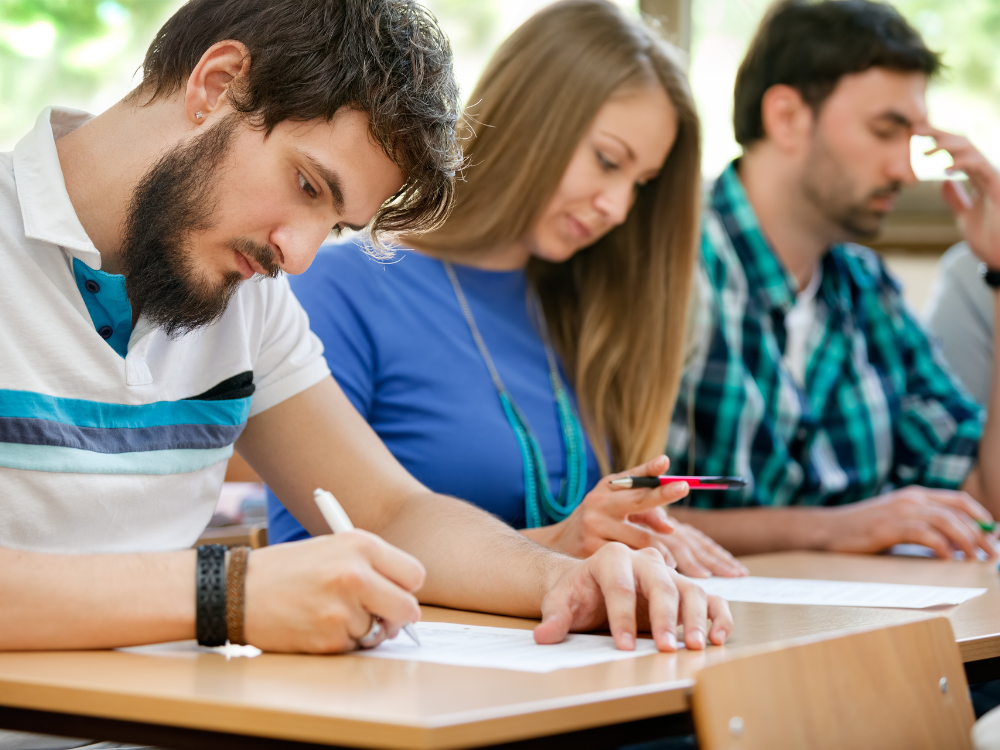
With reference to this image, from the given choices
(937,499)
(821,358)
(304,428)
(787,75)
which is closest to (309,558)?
(304,428)

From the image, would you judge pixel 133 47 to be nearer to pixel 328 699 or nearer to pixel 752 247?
pixel 752 247

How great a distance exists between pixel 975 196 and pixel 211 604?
2180 mm

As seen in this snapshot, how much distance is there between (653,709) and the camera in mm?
717

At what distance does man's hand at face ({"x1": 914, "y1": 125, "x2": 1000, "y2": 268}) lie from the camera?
232cm

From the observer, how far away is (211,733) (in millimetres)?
673

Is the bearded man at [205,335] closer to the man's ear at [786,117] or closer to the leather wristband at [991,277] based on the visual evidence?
the man's ear at [786,117]

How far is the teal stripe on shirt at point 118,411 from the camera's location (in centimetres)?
96

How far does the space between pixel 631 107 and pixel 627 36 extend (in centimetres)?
14

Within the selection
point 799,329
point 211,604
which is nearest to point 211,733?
point 211,604

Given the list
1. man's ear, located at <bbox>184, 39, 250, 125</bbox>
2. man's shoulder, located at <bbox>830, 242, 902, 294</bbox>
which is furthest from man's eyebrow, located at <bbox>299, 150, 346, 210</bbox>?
man's shoulder, located at <bbox>830, 242, 902, 294</bbox>

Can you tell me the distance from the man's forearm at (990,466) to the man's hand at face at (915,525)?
46cm

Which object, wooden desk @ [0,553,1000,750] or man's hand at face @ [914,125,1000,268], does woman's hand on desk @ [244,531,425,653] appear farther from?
man's hand at face @ [914,125,1000,268]

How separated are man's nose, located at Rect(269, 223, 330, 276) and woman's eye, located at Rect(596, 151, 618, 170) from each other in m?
0.80

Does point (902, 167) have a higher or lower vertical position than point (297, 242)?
higher
